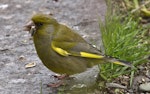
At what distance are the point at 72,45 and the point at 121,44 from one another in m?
0.67

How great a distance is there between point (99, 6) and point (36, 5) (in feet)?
2.40

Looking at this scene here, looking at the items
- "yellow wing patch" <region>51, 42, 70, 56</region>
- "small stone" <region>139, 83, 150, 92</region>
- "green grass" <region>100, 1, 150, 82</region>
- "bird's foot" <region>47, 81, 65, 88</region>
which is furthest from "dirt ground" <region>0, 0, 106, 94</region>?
"small stone" <region>139, 83, 150, 92</region>

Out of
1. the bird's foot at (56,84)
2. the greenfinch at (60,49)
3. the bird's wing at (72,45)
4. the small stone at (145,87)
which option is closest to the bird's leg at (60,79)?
the bird's foot at (56,84)

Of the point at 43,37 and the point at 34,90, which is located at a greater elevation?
the point at 43,37

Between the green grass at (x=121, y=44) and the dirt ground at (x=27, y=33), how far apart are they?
8.3 inches

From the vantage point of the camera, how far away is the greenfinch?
379cm

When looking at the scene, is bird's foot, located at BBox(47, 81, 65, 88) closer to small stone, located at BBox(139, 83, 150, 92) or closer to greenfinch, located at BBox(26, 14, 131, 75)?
greenfinch, located at BBox(26, 14, 131, 75)

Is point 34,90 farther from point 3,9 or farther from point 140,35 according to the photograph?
point 3,9

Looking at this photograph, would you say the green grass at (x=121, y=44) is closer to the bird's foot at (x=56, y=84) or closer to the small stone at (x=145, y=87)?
the small stone at (x=145, y=87)

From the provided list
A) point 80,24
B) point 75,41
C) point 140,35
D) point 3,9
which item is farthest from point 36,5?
point 75,41

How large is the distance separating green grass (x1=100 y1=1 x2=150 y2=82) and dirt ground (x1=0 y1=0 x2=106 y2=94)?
0.69ft

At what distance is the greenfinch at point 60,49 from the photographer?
379 cm

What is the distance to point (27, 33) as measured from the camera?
505 centimetres

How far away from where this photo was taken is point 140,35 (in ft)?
16.1
